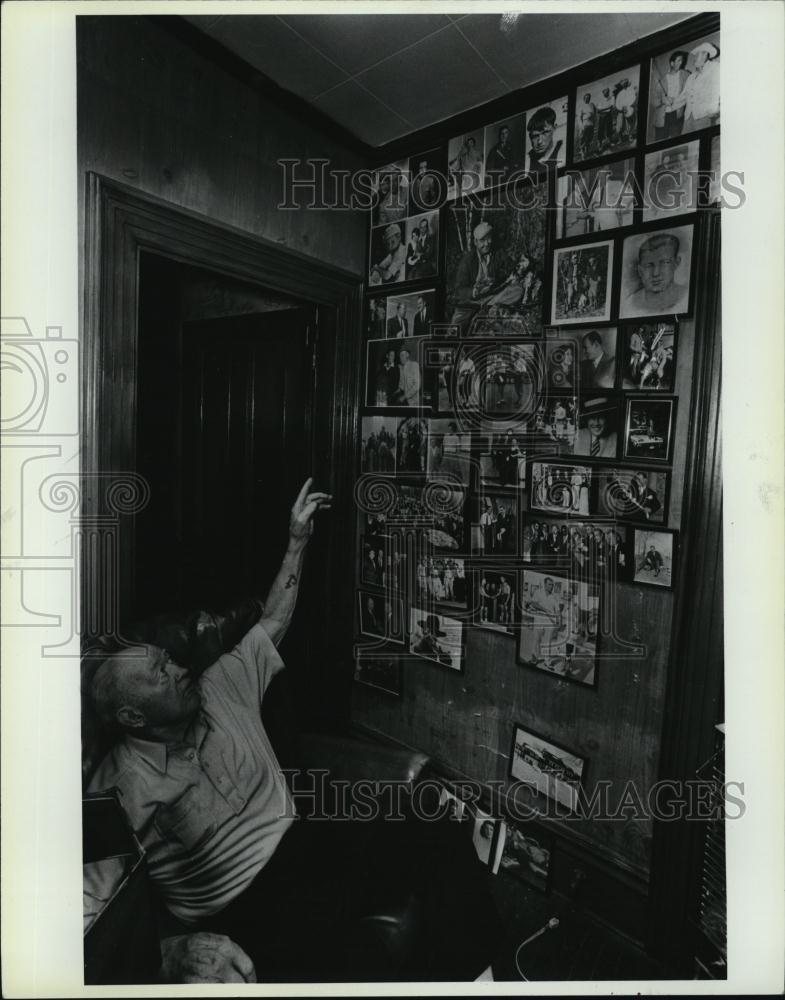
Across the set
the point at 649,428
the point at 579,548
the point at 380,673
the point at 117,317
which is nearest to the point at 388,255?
the point at 117,317

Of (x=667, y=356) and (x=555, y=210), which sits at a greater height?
(x=555, y=210)

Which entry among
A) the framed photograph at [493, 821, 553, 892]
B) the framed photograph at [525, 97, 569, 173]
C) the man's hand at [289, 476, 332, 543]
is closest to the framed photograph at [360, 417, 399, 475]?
the man's hand at [289, 476, 332, 543]

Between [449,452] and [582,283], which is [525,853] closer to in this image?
[449,452]

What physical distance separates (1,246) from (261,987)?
1.80 metres

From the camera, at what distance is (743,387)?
1.19m

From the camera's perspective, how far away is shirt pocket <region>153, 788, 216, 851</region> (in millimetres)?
1270

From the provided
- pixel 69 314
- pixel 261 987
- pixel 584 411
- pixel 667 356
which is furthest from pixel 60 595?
pixel 667 356

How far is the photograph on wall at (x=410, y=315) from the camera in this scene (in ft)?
5.18

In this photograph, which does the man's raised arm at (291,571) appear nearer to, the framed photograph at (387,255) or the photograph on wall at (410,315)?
the photograph on wall at (410,315)

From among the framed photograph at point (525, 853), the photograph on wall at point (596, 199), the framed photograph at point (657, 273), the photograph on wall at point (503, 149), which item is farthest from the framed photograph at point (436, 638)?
the photograph on wall at point (503, 149)

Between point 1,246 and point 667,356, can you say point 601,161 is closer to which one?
point 667,356

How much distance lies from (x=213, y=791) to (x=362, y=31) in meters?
1.92

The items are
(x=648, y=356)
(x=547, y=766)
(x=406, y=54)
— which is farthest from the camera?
(x=547, y=766)

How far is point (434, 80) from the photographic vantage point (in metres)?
1.35
